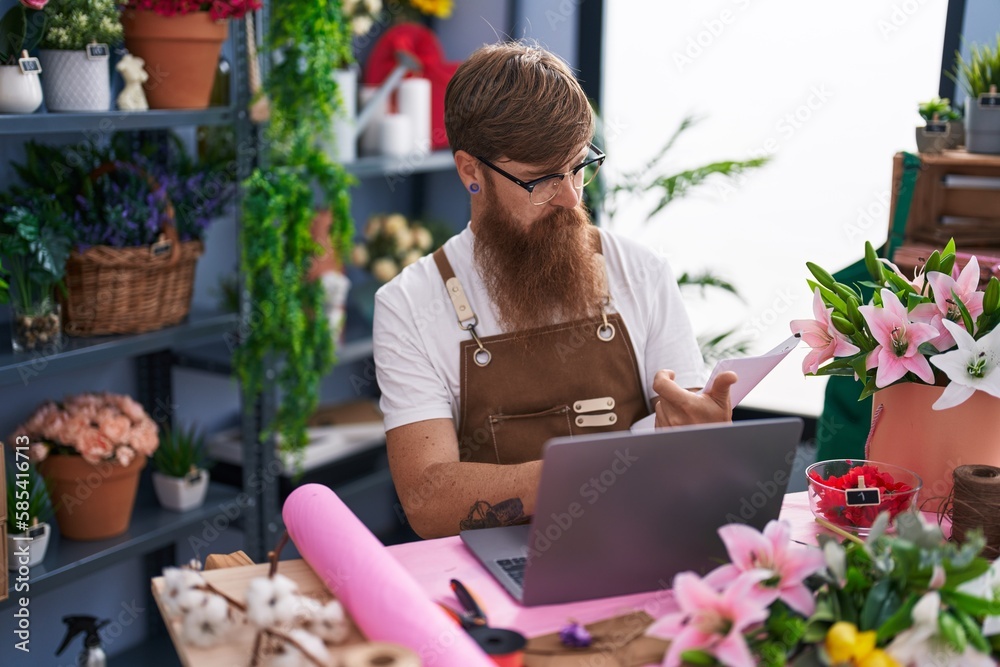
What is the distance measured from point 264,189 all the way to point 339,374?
1111 millimetres

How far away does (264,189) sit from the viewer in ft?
8.89

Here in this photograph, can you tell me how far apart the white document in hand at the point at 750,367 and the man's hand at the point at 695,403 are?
1 cm

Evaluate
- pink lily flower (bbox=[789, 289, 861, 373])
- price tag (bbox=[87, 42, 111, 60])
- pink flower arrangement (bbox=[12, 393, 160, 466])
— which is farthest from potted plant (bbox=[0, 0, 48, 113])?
pink lily flower (bbox=[789, 289, 861, 373])

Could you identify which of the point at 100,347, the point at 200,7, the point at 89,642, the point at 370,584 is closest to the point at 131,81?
the point at 200,7

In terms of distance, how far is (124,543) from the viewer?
8.29 feet

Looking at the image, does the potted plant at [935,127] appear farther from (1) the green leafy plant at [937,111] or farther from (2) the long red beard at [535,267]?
(2) the long red beard at [535,267]

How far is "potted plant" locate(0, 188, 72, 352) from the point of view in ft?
7.23

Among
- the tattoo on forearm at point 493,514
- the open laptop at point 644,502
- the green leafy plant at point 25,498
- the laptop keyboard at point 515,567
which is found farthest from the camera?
the green leafy plant at point 25,498

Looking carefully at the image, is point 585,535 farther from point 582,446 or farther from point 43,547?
point 43,547

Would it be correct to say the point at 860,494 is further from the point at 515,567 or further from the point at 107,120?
the point at 107,120

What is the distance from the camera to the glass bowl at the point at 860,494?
1.40m

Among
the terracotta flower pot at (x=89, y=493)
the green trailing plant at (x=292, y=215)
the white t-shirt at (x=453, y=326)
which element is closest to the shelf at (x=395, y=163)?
the green trailing plant at (x=292, y=215)

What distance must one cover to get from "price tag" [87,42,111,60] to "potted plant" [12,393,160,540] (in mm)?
837

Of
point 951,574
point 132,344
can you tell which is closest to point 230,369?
point 132,344
